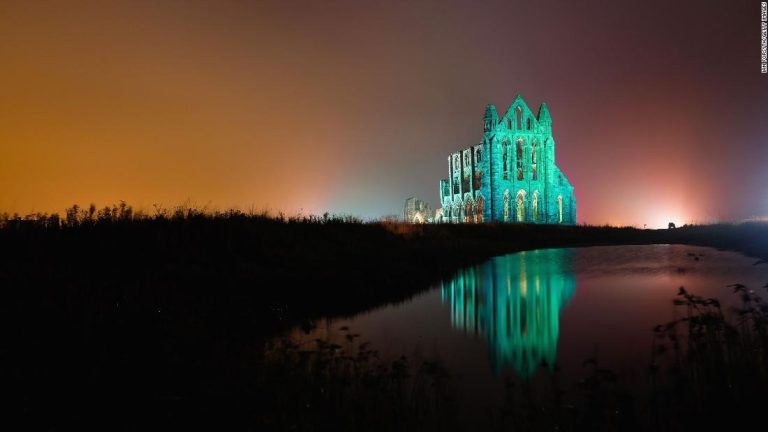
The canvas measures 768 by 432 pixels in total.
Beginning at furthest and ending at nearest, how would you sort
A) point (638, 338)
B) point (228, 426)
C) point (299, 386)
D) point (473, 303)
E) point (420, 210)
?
point (420, 210)
point (473, 303)
point (638, 338)
point (299, 386)
point (228, 426)

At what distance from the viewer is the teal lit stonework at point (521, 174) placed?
6831cm

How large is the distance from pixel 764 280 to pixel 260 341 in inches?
644

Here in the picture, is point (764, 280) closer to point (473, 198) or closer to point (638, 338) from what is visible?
point (638, 338)

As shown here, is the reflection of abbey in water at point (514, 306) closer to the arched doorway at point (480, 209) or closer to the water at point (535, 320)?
the water at point (535, 320)

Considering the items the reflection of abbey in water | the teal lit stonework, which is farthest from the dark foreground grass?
the teal lit stonework

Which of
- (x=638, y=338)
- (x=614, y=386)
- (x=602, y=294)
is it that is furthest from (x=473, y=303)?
(x=614, y=386)

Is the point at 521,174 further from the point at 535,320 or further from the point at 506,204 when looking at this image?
the point at 535,320

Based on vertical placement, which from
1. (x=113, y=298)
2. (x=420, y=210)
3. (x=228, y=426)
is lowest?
(x=228, y=426)

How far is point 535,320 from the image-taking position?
13.5m

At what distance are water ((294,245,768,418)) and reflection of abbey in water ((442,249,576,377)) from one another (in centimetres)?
3

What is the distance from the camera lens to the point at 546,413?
573 centimetres

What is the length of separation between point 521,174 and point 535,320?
5954 cm

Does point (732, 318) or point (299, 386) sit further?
point (732, 318)

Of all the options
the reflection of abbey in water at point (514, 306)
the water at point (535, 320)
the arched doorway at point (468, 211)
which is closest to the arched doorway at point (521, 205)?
the arched doorway at point (468, 211)
